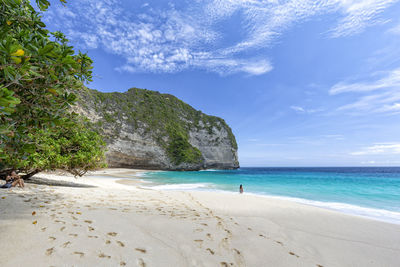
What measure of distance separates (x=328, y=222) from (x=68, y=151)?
12057 mm

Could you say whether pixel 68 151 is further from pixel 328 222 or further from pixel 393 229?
pixel 393 229

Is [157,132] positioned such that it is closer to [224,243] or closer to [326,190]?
[326,190]

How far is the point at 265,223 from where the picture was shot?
16.8 feet

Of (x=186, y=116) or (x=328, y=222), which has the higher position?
(x=186, y=116)

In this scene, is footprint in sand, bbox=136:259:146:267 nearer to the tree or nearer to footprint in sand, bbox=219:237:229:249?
footprint in sand, bbox=219:237:229:249

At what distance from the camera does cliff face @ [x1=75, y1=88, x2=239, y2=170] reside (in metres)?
40.1

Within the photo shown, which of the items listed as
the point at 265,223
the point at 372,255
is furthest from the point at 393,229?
the point at 265,223

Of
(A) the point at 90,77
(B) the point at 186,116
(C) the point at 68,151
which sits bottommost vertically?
(C) the point at 68,151

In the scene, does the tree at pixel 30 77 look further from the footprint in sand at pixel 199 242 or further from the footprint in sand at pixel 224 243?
the footprint in sand at pixel 224 243

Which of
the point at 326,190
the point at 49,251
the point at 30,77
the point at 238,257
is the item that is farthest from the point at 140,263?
the point at 326,190

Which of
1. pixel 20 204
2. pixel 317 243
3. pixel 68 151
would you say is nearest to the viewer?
pixel 317 243

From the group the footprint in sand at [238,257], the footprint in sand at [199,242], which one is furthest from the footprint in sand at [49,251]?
the footprint in sand at [238,257]

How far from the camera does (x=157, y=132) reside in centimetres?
4806

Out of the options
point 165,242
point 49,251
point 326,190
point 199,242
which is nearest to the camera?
point 49,251
